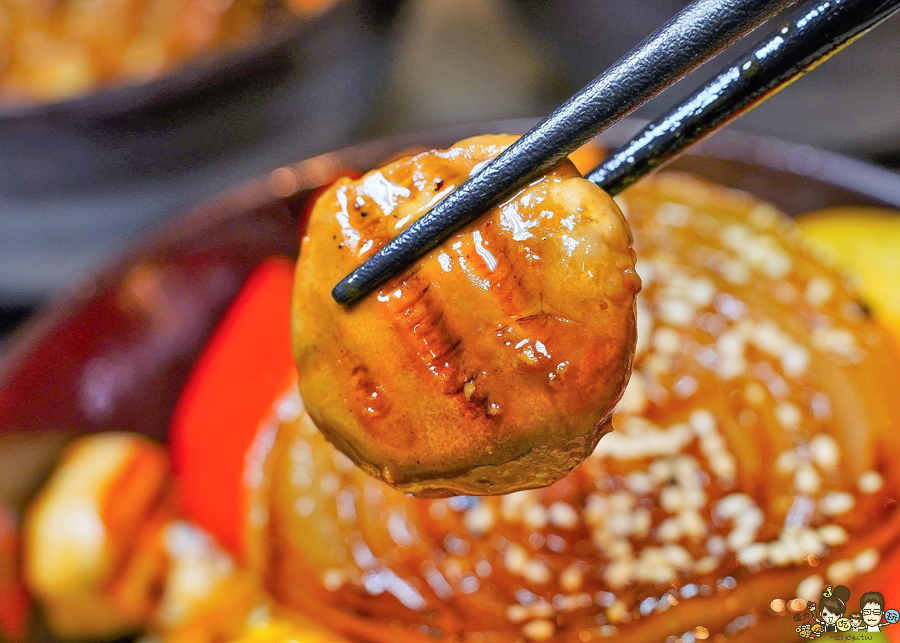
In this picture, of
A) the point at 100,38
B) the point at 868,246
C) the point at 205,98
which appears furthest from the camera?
the point at 100,38

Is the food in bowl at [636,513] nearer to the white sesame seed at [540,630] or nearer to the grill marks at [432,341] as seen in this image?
the white sesame seed at [540,630]

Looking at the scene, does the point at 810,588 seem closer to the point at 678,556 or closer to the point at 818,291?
the point at 678,556

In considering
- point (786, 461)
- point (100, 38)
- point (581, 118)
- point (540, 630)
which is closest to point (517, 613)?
point (540, 630)

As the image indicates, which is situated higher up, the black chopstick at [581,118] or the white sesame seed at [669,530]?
the black chopstick at [581,118]

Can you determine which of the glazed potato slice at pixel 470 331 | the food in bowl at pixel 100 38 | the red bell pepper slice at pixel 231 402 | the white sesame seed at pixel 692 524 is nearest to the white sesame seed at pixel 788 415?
the white sesame seed at pixel 692 524

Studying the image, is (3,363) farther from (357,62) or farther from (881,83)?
(881,83)

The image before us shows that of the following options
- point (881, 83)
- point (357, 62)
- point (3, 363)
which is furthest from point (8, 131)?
point (881, 83)
